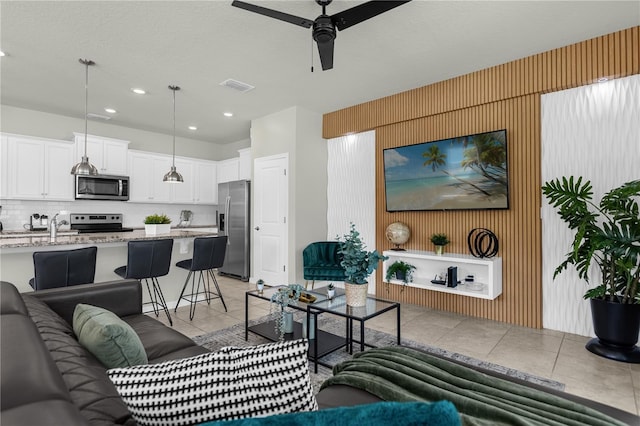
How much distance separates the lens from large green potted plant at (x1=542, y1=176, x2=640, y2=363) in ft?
8.55

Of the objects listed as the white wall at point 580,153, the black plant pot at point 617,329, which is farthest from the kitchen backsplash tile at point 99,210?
the black plant pot at point 617,329

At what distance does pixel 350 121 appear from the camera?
5.01 m

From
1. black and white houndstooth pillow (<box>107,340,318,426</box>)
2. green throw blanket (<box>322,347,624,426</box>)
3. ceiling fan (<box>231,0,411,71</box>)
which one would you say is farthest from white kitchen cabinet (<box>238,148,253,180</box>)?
black and white houndstooth pillow (<box>107,340,318,426</box>)

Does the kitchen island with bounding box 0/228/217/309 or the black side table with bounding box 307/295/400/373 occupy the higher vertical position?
the kitchen island with bounding box 0/228/217/309

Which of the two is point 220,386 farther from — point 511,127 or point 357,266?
point 511,127

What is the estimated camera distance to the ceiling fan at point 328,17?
7.15 feet

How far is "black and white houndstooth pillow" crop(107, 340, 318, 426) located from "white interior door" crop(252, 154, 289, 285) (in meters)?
4.11

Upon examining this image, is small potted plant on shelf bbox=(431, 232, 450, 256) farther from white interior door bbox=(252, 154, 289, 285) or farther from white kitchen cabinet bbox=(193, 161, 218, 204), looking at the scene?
white kitchen cabinet bbox=(193, 161, 218, 204)

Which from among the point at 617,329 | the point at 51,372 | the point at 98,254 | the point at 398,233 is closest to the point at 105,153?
the point at 98,254

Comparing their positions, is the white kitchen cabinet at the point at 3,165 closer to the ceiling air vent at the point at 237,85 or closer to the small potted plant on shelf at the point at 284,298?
the ceiling air vent at the point at 237,85

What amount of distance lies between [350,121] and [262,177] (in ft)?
5.61

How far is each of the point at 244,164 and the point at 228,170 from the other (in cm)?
63

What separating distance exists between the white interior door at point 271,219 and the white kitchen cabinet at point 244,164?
83 centimetres

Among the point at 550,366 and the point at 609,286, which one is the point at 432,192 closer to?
the point at 609,286
